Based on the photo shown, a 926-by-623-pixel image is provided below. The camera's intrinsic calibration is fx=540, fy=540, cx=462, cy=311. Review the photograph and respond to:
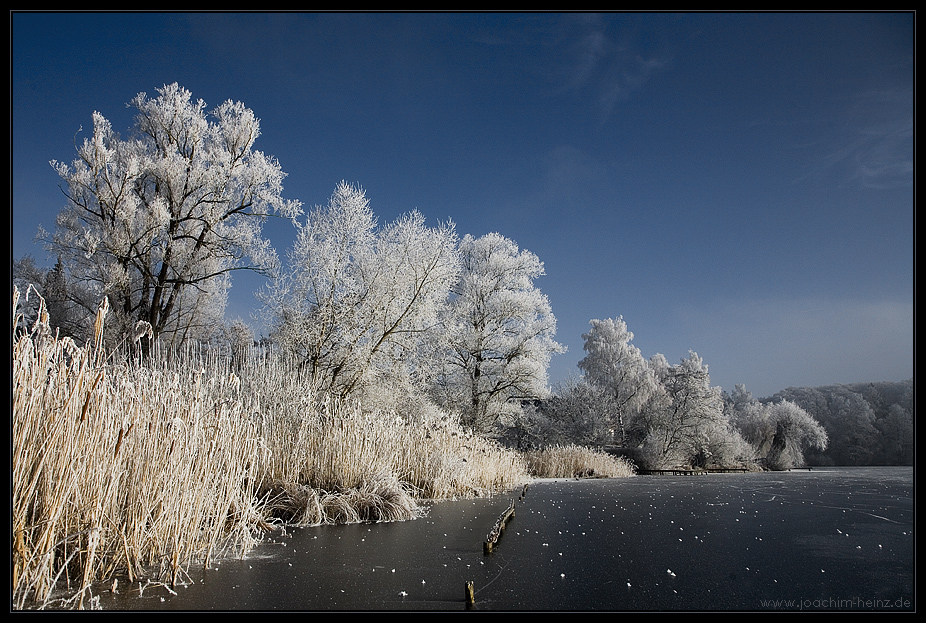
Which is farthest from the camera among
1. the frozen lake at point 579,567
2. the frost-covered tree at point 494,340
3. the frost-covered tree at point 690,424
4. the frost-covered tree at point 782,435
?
the frost-covered tree at point 782,435

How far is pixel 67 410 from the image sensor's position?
2.52m

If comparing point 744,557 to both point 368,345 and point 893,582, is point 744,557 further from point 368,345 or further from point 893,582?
point 368,345

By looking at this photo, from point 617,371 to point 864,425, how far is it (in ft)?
42.4

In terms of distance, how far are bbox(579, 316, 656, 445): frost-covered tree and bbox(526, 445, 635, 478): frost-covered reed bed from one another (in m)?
8.70

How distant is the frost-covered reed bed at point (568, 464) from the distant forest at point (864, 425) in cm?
1574

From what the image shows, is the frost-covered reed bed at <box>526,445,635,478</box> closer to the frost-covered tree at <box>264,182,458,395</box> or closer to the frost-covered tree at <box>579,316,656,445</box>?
the frost-covered tree at <box>264,182,458,395</box>

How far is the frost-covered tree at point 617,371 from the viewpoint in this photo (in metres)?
27.0

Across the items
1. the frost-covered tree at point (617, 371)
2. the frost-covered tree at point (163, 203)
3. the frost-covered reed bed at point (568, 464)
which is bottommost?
the frost-covered reed bed at point (568, 464)

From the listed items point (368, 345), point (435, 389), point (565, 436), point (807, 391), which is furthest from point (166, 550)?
point (807, 391)

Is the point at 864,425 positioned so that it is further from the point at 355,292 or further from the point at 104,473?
the point at 104,473

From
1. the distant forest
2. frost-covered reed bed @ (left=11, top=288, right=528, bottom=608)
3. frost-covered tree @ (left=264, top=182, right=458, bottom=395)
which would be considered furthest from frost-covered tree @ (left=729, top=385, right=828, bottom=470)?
frost-covered reed bed @ (left=11, top=288, right=528, bottom=608)

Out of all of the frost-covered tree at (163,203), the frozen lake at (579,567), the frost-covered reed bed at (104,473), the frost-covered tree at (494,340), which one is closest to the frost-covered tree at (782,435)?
the frost-covered tree at (494,340)

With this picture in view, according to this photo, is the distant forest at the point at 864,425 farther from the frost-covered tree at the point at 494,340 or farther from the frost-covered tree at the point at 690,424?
the frost-covered tree at the point at 494,340

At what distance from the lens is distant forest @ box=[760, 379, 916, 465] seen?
25672mm
